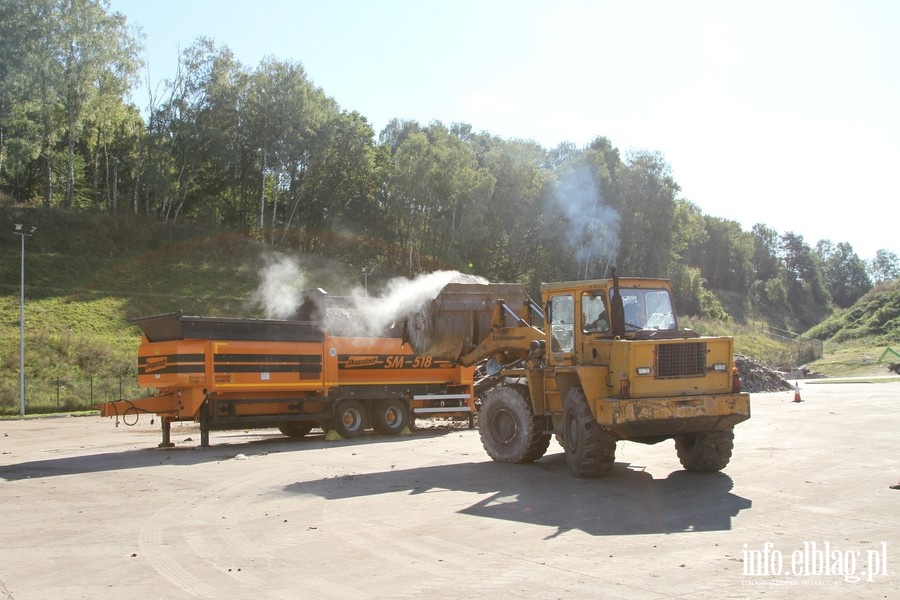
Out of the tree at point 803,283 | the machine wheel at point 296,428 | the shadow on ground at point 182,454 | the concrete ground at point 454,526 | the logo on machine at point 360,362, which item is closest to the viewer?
the concrete ground at point 454,526

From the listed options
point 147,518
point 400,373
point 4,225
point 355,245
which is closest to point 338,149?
point 355,245

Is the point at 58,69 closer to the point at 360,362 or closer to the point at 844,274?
the point at 360,362

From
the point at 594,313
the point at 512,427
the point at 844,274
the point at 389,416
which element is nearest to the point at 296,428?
the point at 389,416

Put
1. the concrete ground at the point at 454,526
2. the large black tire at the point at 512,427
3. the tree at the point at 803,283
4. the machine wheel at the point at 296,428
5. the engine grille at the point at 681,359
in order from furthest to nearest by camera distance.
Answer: the tree at the point at 803,283
the machine wheel at the point at 296,428
the large black tire at the point at 512,427
the engine grille at the point at 681,359
the concrete ground at the point at 454,526

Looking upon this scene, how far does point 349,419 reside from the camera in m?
21.4

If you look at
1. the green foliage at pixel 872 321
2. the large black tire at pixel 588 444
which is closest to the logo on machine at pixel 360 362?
the large black tire at pixel 588 444

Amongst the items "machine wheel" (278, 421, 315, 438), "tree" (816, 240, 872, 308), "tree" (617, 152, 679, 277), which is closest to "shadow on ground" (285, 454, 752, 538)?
"machine wheel" (278, 421, 315, 438)

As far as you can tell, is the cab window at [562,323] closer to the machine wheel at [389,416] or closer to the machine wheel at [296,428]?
the machine wheel at [389,416]

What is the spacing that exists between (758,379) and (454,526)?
3515 cm

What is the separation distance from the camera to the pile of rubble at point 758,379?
4075 centimetres

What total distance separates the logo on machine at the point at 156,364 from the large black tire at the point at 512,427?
7756mm

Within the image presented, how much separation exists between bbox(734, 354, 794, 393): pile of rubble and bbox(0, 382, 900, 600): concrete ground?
24.5 metres

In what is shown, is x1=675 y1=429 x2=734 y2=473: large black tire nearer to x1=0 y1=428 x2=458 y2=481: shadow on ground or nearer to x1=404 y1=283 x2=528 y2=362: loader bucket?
x1=404 y1=283 x2=528 y2=362: loader bucket

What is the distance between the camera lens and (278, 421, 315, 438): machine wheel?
71.9ft
